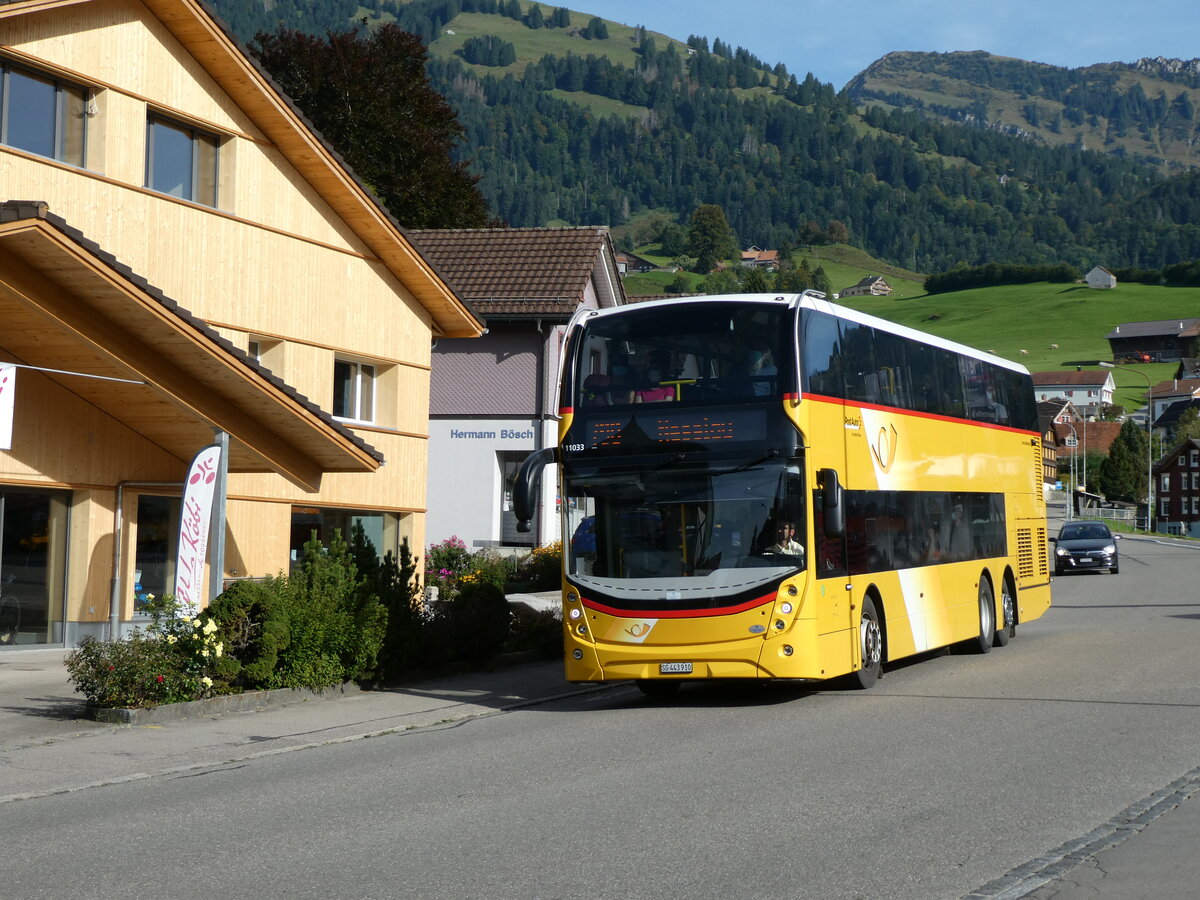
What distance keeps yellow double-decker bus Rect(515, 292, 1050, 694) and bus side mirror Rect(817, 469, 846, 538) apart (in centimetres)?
1

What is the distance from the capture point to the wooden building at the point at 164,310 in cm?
1734

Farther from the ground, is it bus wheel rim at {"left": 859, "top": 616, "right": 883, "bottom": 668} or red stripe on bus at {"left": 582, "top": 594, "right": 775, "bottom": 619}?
red stripe on bus at {"left": 582, "top": 594, "right": 775, "bottom": 619}

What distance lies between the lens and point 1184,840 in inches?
308

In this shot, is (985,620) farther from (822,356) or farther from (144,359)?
(144,359)


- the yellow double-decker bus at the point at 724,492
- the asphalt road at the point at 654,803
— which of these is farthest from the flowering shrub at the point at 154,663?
the yellow double-decker bus at the point at 724,492

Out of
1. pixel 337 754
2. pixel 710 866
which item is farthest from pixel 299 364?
pixel 710 866

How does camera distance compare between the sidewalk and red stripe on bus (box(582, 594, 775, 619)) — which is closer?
the sidewalk

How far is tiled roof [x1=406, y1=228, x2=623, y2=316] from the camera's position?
118 ft

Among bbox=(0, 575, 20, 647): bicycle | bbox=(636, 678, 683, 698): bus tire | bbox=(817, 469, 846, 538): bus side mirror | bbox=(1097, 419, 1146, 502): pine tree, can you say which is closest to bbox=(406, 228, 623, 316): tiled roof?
bbox=(0, 575, 20, 647): bicycle

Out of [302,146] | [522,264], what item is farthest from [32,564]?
[522,264]

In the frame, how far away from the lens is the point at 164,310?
16734mm

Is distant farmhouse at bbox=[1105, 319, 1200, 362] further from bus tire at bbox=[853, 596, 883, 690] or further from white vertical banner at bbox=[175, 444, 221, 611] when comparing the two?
white vertical banner at bbox=[175, 444, 221, 611]

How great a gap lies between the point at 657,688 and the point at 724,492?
3.27 meters

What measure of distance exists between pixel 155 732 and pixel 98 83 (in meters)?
10.9
